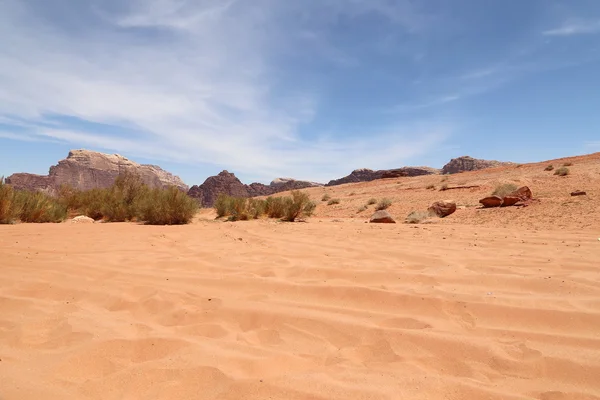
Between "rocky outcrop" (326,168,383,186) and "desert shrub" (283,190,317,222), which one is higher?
"rocky outcrop" (326,168,383,186)

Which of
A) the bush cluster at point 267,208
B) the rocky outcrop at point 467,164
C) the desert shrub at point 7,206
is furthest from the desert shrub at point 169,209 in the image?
the rocky outcrop at point 467,164

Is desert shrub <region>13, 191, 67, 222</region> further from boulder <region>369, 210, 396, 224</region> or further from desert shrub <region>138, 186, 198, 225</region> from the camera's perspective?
boulder <region>369, 210, 396, 224</region>

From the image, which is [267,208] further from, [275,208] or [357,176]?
[357,176]

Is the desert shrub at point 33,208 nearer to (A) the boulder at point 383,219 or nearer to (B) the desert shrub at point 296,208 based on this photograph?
(B) the desert shrub at point 296,208

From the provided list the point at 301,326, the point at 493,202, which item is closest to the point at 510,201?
the point at 493,202

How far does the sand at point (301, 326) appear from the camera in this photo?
1.81 m

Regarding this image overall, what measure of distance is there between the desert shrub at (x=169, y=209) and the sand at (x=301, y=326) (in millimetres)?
5298

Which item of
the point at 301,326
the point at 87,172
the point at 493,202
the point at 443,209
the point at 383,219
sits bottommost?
the point at 301,326

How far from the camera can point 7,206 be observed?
8.72 metres

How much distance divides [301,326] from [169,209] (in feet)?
27.6

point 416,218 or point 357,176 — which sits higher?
point 357,176

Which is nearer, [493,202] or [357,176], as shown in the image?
[493,202]

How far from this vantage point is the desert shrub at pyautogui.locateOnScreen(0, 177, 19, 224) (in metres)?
8.71

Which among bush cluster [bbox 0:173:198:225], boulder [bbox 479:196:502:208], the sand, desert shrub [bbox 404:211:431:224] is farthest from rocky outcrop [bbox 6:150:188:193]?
the sand
